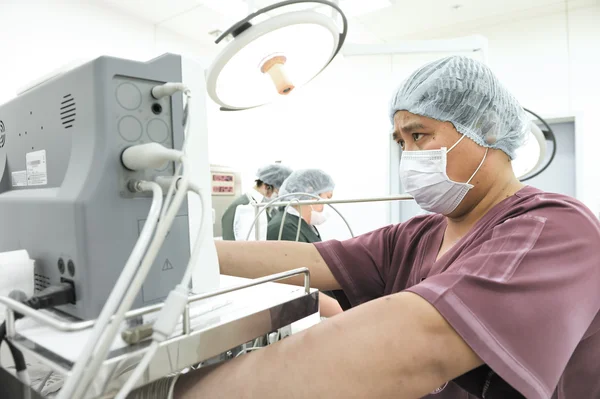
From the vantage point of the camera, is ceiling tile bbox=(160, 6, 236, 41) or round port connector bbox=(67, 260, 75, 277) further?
ceiling tile bbox=(160, 6, 236, 41)

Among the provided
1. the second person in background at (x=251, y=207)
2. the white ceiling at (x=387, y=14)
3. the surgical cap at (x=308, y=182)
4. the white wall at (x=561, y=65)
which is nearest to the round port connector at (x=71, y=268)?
the second person in background at (x=251, y=207)

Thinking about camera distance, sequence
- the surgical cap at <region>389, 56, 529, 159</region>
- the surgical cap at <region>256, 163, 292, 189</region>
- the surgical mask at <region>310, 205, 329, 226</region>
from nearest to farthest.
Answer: the surgical cap at <region>389, 56, 529, 159</region> → the surgical mask at <region>310, 205, 329, 226</region> → the surgical cap at <region>256, 163, 292, 189</region>

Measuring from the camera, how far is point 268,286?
71cm

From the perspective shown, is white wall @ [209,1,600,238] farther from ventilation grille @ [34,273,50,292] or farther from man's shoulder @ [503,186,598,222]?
ventilation grille @ [34,273,50,292]

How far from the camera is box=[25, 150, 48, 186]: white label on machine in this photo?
2.00 feet

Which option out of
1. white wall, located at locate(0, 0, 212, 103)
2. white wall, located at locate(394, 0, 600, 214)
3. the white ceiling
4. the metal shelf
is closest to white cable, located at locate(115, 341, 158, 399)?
the metal shelf

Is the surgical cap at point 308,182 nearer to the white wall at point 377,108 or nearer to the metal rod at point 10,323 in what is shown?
the white wall at point 377,108

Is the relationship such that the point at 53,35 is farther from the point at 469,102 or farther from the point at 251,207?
the point at 469,102

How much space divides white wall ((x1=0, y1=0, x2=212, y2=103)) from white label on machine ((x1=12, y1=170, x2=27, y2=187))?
1641 mm

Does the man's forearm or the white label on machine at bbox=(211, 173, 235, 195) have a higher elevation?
the white label on machine at bbox=(211, 173, 235, 195)

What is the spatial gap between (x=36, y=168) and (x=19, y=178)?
3.3 inches

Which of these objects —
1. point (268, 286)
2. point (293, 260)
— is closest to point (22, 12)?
point (293, 260)

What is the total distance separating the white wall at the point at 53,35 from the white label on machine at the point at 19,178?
1.64m

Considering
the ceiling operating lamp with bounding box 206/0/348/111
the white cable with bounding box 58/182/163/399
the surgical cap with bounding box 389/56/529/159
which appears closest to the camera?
the white cable with bounding box 58/182/163/399
